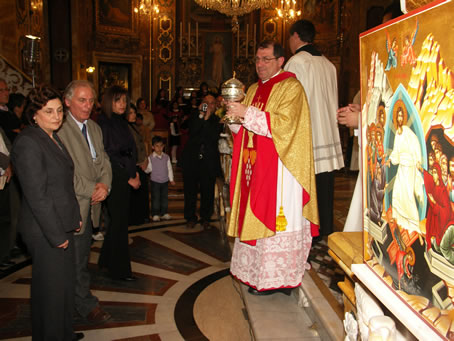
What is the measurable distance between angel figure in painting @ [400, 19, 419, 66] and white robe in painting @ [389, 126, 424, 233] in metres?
0.16

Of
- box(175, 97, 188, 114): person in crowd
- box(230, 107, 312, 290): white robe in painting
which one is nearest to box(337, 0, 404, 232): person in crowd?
box(230, 107, 312, 290): white robe in painting

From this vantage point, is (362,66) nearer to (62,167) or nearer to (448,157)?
(448,157)

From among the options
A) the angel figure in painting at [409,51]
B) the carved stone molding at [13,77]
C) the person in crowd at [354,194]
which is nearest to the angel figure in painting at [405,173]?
the angel figure in painting at [409,51]

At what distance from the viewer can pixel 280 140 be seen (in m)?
2.77

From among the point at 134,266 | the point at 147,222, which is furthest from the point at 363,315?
the point at 147,222

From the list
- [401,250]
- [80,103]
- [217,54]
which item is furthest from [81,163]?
[217,54]

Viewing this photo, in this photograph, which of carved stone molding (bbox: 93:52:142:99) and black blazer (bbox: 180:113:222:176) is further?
carved stone molding (bbox: 93:52:142:99)

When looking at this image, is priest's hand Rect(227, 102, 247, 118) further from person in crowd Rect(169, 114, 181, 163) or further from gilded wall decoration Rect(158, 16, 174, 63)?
gilded wall decoration Rect(158, 16, 174, 63)

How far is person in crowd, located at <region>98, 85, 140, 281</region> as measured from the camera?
3.71 meters

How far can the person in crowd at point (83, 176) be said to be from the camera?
116 inches

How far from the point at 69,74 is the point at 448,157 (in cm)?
1408

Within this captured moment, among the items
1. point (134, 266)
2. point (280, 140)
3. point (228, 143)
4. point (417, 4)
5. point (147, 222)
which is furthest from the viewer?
point (147, 222)

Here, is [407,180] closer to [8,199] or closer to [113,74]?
[8,199]

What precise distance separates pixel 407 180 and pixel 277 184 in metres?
1.83
